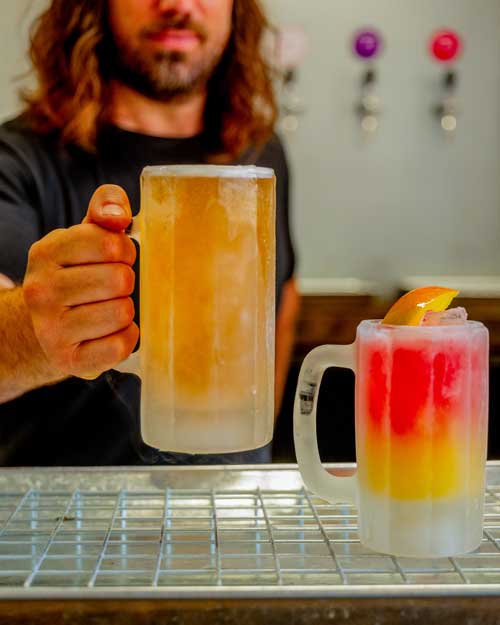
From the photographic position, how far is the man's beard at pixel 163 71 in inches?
76.1

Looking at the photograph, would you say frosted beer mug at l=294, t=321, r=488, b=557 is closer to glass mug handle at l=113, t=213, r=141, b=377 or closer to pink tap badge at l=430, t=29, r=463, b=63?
glass mug handle at l=113, t=213, r=141, b=377

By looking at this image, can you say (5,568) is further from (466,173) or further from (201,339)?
(466,173)

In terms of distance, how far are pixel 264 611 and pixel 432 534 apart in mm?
194

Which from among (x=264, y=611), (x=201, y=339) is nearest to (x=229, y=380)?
(x=201, y=339)

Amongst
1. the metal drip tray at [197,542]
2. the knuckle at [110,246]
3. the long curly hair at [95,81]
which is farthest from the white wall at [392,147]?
the knuckle at [110,246]

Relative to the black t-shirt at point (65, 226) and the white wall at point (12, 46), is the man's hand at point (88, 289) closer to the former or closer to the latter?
the black t-shirt at point (65, 226)

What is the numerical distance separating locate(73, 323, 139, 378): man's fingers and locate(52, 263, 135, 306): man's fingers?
0.14 ft

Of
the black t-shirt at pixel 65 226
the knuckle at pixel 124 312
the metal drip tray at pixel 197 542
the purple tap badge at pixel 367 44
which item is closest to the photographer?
the metal drip tray at pixel 197 542

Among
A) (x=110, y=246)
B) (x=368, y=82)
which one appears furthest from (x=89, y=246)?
(x=368, y=82)

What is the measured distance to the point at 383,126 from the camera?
361 centimetres

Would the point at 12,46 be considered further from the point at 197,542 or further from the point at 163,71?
the point at 197,542

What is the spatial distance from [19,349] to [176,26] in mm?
1005

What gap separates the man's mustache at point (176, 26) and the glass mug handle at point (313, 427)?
1263 mm

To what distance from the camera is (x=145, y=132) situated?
6.43 feet
